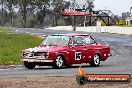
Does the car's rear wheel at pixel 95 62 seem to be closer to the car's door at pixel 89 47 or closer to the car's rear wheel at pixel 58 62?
the car's door at pixel 89 47

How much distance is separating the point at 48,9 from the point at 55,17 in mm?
Result: 7911

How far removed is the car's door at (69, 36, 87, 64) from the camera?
1764cm

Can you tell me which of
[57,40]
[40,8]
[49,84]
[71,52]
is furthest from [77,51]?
[40,8]

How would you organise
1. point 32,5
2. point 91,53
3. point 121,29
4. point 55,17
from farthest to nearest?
point 55,17 → point 32,5 → point 121,29 → point 91,53

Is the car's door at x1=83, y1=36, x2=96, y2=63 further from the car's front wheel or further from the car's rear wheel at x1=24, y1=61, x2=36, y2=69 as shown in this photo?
the car's rear wheel at x1=24, y1=61, x2=36, y2=69

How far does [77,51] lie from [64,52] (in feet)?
2.42

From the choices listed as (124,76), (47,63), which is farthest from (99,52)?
Result: (124,76)

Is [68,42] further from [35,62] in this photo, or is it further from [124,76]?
[124,76]

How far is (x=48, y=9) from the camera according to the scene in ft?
475

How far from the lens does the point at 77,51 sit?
17828 mm

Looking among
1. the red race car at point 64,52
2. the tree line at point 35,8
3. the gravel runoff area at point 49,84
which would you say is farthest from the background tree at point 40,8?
the gravel runoff area at point 49,84

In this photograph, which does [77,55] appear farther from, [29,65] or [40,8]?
[40,8]

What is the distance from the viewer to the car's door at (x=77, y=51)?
17641 mm

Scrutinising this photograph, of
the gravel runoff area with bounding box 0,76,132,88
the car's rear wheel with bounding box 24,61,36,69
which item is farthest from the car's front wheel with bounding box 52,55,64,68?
Result: the gravel runoff area with bounding box 0,76,132,88
